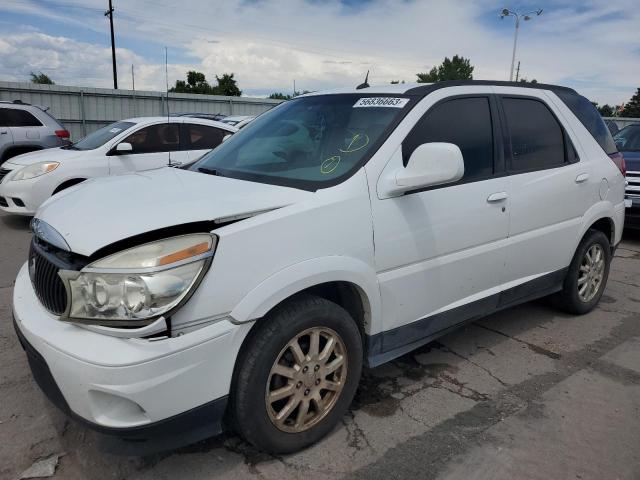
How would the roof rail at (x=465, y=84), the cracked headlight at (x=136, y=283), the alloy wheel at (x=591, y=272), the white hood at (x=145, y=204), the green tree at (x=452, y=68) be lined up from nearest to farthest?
the cracked headlight at (x=136, y=283), the white hood at (x=145, y=204), the roof rail at (x=465, y=84), the alloy wheel at (x=591, y=272), the green tree at (x=452, y=68)

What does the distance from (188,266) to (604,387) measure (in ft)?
9.29

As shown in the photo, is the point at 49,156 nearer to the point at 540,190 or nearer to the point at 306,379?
the point at 306,379

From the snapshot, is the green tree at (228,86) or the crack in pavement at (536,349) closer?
the crack in pavement at (536,349)

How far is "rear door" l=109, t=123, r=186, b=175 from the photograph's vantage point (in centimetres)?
771

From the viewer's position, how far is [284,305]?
94.9 inches

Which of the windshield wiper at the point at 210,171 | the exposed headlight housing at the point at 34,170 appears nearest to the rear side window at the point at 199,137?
the exposed headlight housing at the point at 34,170

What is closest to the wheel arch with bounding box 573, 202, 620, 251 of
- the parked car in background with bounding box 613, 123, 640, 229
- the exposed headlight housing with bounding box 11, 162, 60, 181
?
the parked car in background with bounding box 613, 123, 640, 229

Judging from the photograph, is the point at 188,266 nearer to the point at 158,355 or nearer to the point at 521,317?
the point at 158,355

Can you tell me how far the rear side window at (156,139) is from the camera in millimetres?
7840

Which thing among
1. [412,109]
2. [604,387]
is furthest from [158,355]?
[604,387]

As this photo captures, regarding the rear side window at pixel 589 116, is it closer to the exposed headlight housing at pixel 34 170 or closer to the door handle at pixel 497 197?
the door handle at pixel 497 197

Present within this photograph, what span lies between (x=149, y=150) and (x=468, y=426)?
654cm

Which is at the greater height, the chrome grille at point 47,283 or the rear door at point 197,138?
the rear door at point 197,138

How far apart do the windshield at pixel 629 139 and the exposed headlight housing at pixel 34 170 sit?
8630mm
